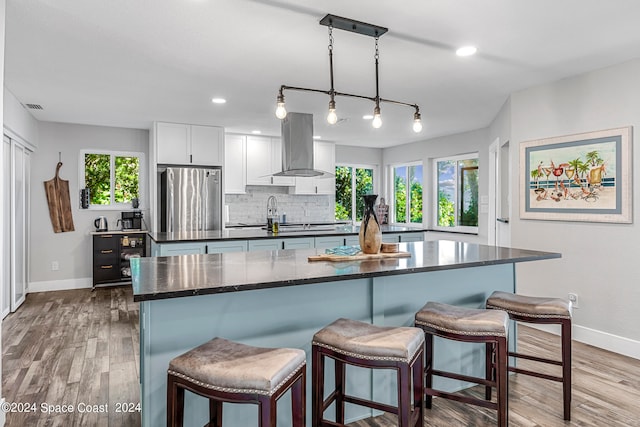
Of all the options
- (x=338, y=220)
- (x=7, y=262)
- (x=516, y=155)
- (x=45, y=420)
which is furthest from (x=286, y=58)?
(x=338, y=220)

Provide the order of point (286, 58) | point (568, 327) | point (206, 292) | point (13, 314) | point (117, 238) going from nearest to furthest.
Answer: point (206, 292)
point (568, 327)
point (286, 58)
point (13, 314)
point (117, 238)

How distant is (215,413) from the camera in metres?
1.66

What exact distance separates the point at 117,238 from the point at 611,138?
5.90 m

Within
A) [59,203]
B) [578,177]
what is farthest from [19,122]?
[578,177]

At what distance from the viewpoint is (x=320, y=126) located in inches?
236

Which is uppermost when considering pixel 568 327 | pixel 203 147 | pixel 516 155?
pixel 203 147

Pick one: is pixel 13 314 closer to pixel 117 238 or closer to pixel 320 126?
pixel 117 238

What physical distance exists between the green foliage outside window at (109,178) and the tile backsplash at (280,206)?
1.46 m

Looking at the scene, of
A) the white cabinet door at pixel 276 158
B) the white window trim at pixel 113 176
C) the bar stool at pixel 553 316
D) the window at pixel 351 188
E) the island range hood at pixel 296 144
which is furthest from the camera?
the window at pixel 351 188

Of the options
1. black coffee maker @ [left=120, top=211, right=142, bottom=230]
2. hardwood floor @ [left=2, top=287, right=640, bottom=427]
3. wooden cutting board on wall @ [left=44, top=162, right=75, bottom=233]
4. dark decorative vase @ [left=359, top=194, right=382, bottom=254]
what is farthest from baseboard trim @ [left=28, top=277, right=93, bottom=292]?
dark decorative vase @ [left=359, top=194, right=382, bottom=254]

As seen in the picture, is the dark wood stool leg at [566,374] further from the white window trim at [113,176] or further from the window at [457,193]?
the white window trim at [113,176]

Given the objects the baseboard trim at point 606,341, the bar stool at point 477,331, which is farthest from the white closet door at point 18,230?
the baseboard trim at point 606,341

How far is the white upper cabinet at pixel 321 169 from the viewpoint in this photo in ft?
23.5

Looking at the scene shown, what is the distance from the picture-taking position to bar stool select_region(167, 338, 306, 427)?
136 cm
